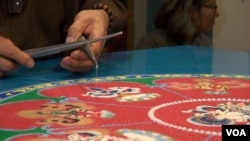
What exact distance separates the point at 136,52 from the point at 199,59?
205 millimetres

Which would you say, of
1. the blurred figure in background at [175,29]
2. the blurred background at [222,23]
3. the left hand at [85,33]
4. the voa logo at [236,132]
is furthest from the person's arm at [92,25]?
the blurred background at [222,23]

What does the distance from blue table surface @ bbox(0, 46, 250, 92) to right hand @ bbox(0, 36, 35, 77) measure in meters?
0.02

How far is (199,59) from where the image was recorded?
132cm

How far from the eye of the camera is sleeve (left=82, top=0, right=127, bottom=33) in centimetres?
140

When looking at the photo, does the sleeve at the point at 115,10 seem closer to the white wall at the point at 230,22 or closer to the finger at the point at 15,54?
the finger at the point at 15,54

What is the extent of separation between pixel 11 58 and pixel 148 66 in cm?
31

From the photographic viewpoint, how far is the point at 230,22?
3.24 meters

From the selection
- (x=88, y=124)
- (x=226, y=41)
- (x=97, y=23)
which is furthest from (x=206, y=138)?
(x=226, y=41)

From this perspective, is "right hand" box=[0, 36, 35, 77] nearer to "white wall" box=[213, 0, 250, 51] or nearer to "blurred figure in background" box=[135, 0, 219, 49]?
"blurred figure in background" box=[135, 0, 219, 49]

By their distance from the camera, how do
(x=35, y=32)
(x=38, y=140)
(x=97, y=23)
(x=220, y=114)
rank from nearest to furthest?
(x=38, y=140) → (x=220, y=114) → (x=97, y=23) → (x=35, y=32)

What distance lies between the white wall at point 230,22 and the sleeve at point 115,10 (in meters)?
1.85

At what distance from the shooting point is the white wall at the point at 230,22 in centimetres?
322

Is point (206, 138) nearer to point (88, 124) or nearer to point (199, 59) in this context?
point (88, 124)

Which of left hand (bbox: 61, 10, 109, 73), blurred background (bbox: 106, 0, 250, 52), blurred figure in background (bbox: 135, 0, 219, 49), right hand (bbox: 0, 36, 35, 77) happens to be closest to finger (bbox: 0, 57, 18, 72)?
right hand (bbox: 0, 36, 35, 77)
